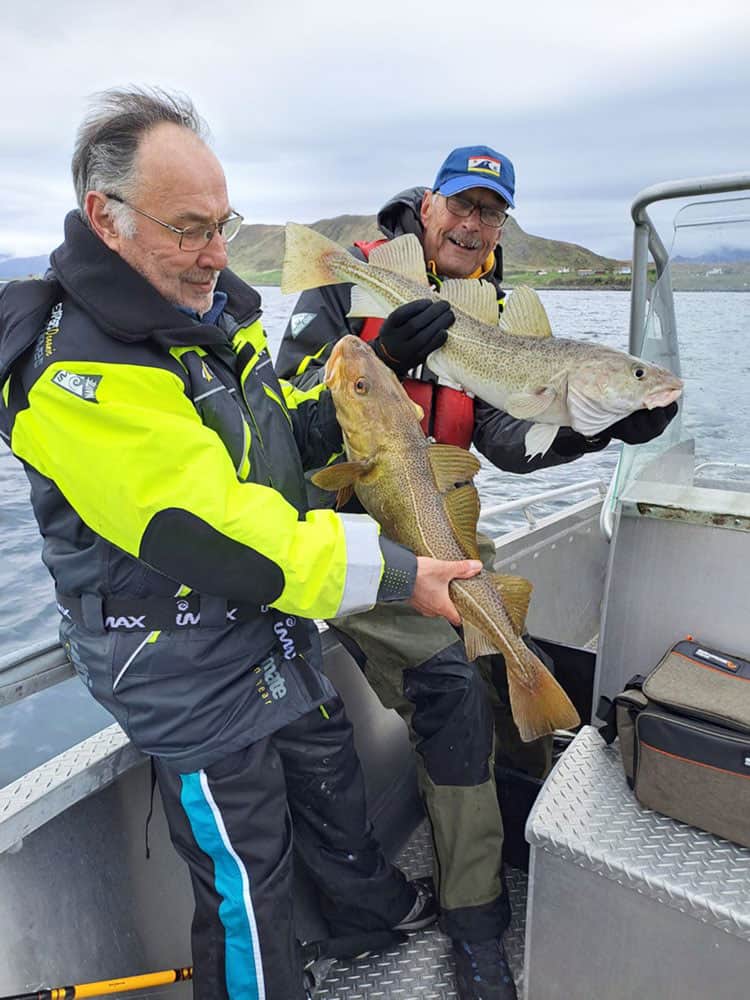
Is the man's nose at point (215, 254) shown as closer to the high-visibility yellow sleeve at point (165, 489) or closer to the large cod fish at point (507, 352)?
the high-visibility yellow sleeve at point (165, 489)

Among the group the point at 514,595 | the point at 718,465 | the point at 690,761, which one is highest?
the point at 718,465

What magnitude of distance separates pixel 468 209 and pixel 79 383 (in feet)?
7.19

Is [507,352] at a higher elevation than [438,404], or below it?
higher

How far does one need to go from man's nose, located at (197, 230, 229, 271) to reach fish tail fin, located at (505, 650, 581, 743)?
5.00 feet

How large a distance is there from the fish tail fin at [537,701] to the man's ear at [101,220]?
1.73 m

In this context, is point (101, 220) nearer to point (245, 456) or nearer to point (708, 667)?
point (245, 456)

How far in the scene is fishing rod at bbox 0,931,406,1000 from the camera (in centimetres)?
204

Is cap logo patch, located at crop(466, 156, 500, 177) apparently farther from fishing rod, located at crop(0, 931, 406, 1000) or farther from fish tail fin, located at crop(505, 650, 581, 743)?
fishing rod, located at crop(0, 931, 406, 1000)

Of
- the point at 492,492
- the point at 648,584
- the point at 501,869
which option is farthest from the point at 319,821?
the point at 492,492

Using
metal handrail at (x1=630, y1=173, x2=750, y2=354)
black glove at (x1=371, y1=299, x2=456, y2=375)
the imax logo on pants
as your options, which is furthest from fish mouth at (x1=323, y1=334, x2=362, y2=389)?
metal handrail at (x1=630, y1=173, x2=750, y2=354)

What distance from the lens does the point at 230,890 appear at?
2146mm

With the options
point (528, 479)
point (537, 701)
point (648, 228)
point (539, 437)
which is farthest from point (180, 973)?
point (528, 479)

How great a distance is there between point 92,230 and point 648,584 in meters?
2.28

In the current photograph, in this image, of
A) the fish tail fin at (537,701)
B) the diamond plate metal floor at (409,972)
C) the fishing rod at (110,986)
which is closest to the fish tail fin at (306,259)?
the fish tail fin at (537,701)
